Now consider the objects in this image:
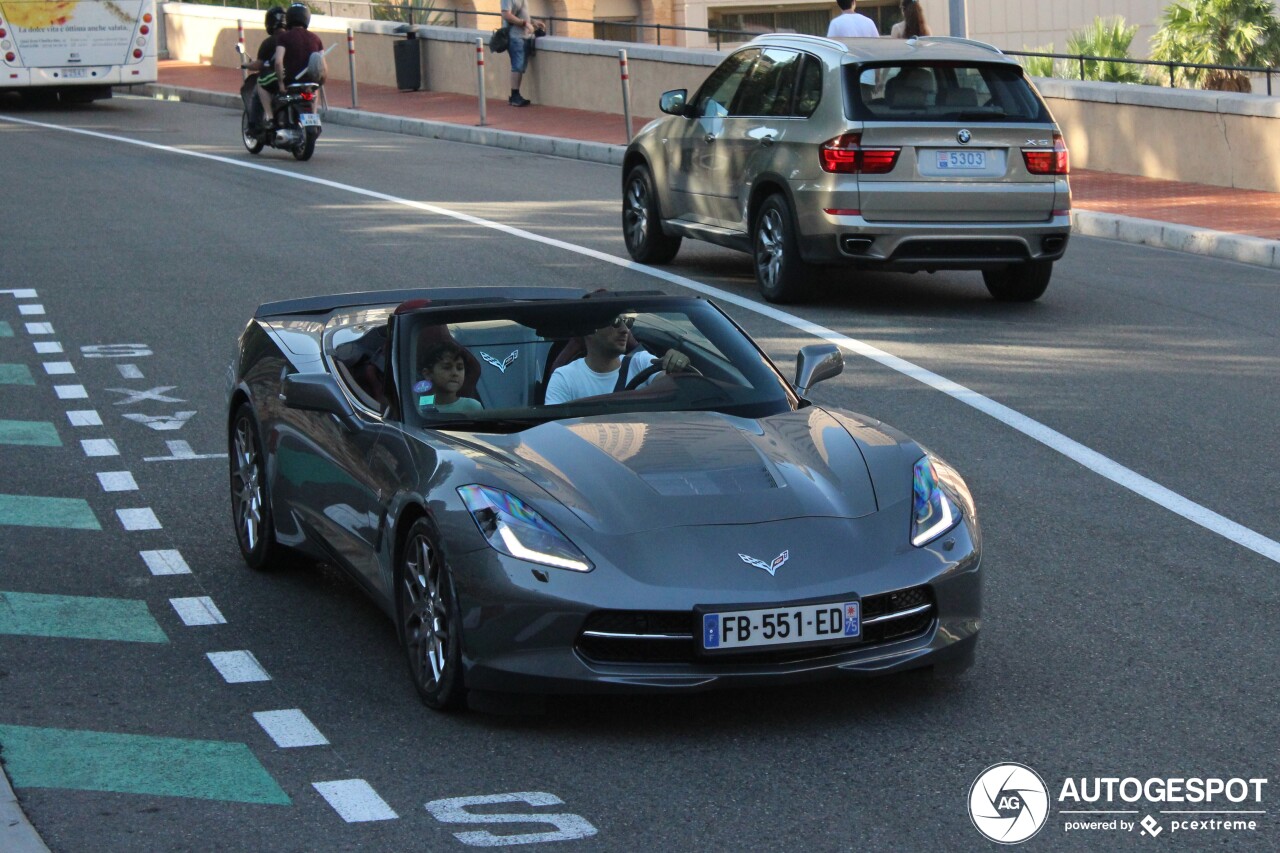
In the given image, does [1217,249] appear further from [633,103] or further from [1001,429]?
[633,103]

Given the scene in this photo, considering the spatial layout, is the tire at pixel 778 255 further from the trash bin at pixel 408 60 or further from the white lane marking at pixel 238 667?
the trash bin at pixel 408 60

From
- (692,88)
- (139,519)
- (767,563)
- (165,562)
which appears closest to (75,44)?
(692,88)

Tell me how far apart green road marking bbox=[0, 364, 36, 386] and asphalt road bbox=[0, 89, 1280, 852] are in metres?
0.05

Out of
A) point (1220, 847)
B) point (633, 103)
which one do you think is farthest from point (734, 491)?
point (633, 103)

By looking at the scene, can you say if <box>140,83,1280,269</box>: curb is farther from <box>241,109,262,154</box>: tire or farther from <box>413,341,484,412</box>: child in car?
<box>413,341,484,412</box>: child in car

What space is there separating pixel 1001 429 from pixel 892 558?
4447 millimetres

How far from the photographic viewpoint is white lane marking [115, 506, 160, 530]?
8.66 meters

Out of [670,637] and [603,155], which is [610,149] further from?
[670,637]

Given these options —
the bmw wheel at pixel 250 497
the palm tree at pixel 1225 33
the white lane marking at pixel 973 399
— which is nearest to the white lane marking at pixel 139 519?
the bmw wheel at pixel 250 497

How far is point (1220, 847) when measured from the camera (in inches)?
192

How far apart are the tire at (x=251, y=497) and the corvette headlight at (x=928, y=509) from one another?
9.19ft

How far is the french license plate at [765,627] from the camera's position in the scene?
18.6ft

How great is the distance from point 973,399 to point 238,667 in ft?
17.7

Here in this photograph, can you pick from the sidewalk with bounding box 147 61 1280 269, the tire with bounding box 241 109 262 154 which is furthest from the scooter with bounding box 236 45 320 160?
the sidewalk with bounding box 147 61 1280 269
